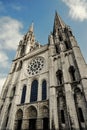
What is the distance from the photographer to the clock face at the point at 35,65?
58.5 ft

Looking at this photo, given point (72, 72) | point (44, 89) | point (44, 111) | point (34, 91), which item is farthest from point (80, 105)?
point (34, 91)

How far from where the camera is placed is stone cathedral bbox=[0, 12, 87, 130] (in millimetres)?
10953

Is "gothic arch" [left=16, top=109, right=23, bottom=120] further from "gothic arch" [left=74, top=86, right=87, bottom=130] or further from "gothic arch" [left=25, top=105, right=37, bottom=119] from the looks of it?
"gothic arch" [left=74, top=86, right=87, bottom=130]

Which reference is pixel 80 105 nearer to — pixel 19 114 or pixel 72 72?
pixel 72 72

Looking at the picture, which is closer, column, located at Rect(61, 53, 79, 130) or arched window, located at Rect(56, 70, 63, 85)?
column, located at Rect(61, 53, 79, 130)

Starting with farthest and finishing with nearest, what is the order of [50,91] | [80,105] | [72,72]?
[72,72] < [50,91] < [80,105]

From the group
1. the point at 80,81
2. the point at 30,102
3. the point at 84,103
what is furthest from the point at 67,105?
the point at 30,102

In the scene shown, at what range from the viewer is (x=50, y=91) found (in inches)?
516

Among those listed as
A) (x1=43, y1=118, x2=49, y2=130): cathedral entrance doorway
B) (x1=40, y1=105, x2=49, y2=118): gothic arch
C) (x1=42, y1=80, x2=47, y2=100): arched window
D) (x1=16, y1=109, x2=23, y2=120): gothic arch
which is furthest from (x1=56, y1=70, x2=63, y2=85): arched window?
(x1=16, y1=109, x2=23, y2=120): gothic arch

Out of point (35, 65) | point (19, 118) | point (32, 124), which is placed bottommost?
point (32, 124)

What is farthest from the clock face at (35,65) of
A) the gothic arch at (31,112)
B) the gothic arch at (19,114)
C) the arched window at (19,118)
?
the arched window at (19,118)

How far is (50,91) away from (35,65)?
23.2 feet

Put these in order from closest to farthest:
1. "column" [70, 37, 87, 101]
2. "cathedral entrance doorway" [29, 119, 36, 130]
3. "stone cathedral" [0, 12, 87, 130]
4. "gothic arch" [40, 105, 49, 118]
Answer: "stone cathedral" [0, 12, 87, 130] < "column" [70, 37, 87, 101] < "gothic arch" [40, 105, 49, 118] < "cathedral entrance doorway" [29, 119, 36, 130]

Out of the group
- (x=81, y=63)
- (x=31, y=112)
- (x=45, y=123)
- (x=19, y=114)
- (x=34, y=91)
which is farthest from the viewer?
(x=34, y=91)
